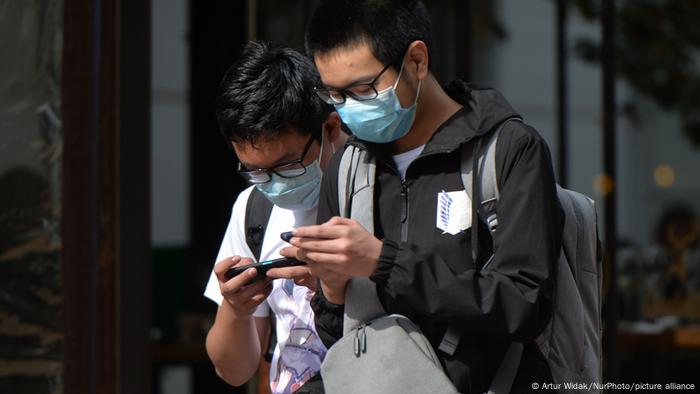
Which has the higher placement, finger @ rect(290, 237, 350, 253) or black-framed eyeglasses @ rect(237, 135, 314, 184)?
black-framed eyeglasses @ rect(237, 135, 314, 184)

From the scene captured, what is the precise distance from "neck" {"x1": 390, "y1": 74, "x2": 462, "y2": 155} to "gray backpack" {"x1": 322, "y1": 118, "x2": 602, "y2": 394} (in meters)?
0.10

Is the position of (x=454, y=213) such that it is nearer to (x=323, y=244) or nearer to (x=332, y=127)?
(x=323, y=244)

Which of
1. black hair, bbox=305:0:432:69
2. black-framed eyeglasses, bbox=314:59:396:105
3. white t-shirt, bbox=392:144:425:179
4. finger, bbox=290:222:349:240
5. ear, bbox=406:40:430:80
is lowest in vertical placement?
finger, bbox=290:222:349:240

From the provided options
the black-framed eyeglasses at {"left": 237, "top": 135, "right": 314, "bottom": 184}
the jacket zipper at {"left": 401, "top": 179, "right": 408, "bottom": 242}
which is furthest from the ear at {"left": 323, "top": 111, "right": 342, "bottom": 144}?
the jacket zipper at {"left": 401, "top": 179, "right": 408, "bottom": 242}

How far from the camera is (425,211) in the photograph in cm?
211

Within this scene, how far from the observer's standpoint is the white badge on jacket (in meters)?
2.08

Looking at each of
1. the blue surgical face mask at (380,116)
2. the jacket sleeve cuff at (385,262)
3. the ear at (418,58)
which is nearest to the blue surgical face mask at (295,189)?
the blue surgical face mask at (380,116)

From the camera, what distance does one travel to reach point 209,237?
771 centimetres

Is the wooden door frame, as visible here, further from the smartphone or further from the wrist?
the wrist

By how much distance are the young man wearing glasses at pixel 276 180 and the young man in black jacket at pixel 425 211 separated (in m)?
0.20

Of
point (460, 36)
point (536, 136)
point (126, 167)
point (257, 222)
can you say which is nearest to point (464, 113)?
point (536, 136)

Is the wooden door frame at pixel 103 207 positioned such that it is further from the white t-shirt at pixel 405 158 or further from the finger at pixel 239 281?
the white t-shirt at pixel 405 158

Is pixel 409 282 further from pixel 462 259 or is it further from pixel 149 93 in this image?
pixel 149 93

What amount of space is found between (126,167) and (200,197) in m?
3.77
